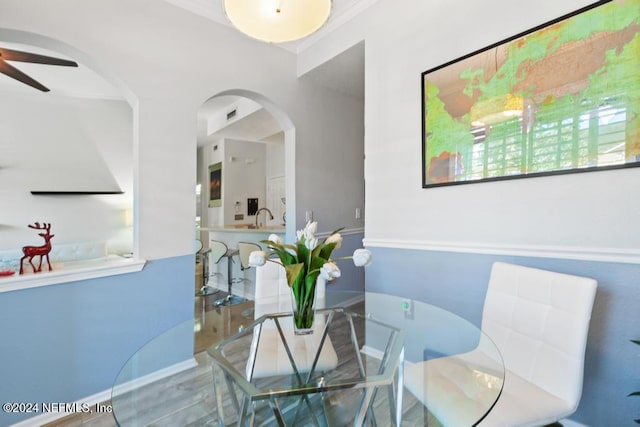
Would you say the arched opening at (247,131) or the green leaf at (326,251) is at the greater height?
the arched opening at (247,131)

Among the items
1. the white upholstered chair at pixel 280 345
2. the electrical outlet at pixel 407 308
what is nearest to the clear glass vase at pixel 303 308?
the white upholstered chair at pixel 280 345

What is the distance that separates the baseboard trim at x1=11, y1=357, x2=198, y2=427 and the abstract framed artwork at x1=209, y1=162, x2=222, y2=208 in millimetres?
4561

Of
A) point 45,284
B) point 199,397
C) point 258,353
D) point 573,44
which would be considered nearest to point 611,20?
point 573,44

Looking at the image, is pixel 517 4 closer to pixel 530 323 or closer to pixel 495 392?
pixel 530 323

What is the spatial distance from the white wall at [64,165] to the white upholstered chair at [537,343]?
4.90 meters

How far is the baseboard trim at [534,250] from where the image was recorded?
1.41 m

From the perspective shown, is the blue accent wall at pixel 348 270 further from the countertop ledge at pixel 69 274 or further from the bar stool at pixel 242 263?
the countertop ledge at pixel 69 274

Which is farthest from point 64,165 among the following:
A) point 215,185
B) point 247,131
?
point 247,131

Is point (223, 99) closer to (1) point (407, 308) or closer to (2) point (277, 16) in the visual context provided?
(2) point (277, 16)

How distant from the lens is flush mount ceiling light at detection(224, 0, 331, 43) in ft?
4.48

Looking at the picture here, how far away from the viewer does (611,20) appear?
141 centimetres

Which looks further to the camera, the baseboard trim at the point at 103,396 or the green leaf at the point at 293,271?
the baseboard trim at the point at 103,396

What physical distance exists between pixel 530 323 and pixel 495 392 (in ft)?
1.47

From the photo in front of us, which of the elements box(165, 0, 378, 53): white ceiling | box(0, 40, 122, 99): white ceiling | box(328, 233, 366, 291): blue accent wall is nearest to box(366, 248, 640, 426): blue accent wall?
box(328, 233, 366, 291): blue accent wall
